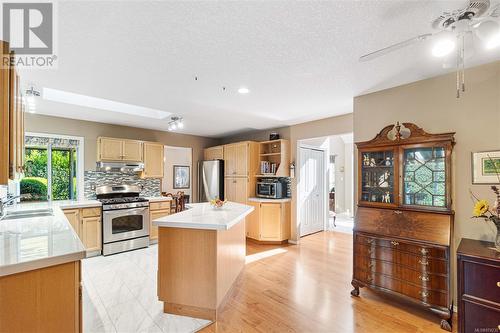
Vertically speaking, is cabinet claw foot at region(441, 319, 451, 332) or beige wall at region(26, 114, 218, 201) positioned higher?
beige wall at region(26, 114, 218, 201)

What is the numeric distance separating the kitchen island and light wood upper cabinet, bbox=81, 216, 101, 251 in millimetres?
2366

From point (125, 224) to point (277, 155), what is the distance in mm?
3385

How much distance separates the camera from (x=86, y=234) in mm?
3986

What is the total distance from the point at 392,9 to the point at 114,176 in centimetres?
522

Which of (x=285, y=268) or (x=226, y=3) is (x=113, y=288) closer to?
(x=285, y=268)

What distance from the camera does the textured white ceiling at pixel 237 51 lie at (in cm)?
152

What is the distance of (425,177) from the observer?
2.57 meters

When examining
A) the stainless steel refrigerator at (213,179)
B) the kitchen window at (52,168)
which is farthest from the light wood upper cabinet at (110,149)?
the stainless steel refrigerator at (213,179)

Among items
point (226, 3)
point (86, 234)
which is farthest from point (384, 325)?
point (86, 234)

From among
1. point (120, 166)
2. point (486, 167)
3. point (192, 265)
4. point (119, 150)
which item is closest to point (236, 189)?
point (120, 166)

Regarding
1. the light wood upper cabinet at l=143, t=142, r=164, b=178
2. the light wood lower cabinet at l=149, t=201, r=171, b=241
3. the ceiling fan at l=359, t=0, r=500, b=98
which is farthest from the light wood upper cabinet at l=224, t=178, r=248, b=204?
the ceiling fan at l=359, t=0, r=500, b=98

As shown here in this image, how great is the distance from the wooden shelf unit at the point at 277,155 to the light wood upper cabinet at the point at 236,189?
429 millimetres

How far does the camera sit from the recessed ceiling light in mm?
3375

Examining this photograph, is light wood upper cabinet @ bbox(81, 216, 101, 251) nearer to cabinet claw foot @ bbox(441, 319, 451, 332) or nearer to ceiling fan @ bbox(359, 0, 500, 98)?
ceiling fan @ bbox(359, 0, 500, 98)
